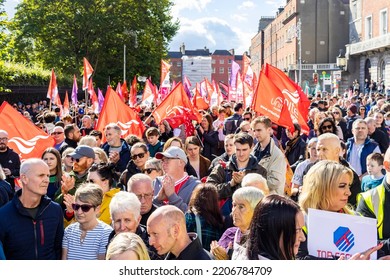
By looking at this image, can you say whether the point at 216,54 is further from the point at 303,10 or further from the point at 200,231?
the point at 200,231

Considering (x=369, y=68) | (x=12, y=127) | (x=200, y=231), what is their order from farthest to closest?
(x=369, y=68) < (x=12, y=127) < (x=200, y=231)

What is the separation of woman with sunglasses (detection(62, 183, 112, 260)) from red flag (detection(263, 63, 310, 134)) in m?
5.96

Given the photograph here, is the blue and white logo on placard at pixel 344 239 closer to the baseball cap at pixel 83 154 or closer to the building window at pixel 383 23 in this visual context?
the baseball cap at pixel 83 154

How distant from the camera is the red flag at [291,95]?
10.6 meters

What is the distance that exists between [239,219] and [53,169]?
11.4 ft

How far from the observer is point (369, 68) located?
181 feet

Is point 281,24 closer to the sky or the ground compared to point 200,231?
closer to the sky

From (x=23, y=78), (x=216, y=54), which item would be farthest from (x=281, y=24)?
(x=216, y=54)

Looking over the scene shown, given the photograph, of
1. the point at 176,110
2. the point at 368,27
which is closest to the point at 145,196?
the point at 176,110

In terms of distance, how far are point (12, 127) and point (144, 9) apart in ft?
128

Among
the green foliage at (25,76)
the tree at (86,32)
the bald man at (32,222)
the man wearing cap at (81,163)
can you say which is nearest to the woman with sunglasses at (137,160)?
the man wearing cap at (81,163)

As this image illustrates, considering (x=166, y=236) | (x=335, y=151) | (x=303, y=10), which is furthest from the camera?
(x=303, y=10)

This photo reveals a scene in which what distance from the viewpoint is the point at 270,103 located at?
10227 mm
